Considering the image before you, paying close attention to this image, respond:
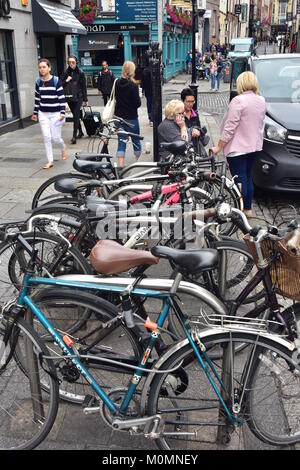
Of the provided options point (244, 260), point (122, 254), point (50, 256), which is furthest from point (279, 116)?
point (122, 254)

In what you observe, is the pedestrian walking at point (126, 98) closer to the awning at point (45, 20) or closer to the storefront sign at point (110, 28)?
the awning at point (45, 20)

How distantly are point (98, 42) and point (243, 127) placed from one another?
24.2 metres

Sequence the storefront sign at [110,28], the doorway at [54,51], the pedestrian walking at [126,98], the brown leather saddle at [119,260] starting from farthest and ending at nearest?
the storefront sign at [110,28] → the doorway at [54,51] → the pedestrian walking at [126,98] → the brown leather saddle at [119,260]

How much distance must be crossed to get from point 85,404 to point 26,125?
11536 mm

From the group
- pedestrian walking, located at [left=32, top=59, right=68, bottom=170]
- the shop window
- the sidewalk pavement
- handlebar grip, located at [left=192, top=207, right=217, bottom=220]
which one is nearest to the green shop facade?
the shop window

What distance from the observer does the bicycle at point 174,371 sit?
227cm

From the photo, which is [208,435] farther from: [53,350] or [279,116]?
[279,116]

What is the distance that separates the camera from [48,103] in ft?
26.6

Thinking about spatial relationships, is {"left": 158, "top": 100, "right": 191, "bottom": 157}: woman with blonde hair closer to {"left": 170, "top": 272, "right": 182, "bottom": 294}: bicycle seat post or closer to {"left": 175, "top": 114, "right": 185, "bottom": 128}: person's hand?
{"left": 175, "top": 114, "right": 185, "bottom": 128}: person's hand

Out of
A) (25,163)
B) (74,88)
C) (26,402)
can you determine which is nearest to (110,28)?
(74,88)

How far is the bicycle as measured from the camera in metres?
2.27

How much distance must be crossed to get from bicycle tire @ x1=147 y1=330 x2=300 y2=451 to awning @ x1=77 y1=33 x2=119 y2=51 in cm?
2717

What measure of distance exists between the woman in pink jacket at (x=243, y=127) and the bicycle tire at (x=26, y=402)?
3.49 m

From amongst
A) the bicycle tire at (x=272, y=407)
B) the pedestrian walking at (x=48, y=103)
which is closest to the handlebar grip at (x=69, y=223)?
→ the bicycle tire at (x=272, y=407)
